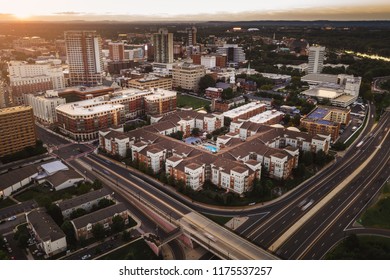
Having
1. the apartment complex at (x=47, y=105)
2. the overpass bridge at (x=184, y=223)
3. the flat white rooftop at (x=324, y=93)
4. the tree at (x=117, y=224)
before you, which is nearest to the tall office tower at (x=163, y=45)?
the flat white rooftop at (x=324, y=93)

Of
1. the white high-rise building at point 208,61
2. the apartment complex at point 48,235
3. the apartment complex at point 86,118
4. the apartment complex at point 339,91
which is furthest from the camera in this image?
the white high-rise building at point 208,61

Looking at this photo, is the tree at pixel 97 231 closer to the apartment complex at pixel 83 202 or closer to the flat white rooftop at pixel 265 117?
the apartment complex at pixel 83 202

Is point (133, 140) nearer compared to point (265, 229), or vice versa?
point (265, 229)

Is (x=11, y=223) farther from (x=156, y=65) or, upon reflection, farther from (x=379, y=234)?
(x=156, y=65)

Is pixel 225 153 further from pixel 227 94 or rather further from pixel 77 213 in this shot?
pixel 227 94

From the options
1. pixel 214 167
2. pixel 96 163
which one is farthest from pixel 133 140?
pixel 214 167

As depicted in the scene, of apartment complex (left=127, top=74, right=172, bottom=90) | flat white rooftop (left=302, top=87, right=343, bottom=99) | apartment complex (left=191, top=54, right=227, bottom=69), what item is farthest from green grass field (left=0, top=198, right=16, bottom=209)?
apartment complex (left=191, top=54, right=227, bottom=69)
